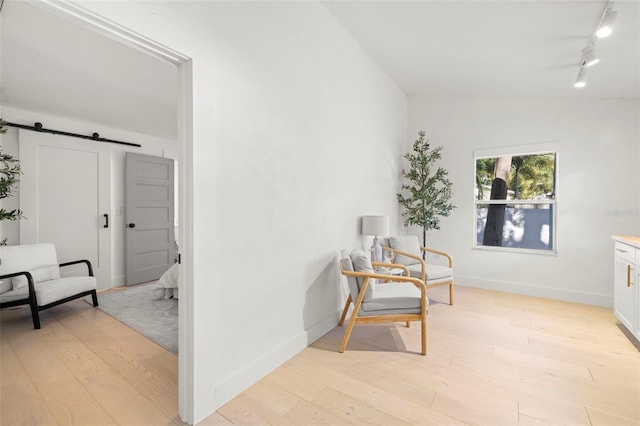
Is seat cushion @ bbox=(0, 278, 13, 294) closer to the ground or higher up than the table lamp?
closer to the ground

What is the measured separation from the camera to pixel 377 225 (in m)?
3.33

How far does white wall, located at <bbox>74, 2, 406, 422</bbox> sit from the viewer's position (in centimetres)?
170

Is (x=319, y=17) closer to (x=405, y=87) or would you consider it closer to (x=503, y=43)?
(x=503, y=43)

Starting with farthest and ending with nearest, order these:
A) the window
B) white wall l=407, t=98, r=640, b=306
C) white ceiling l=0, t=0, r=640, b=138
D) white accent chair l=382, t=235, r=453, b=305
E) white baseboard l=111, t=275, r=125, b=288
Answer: white baseboard l=111, t=275, r=125, b=288 < the window < white wall l=407, t=98, r=640, b=306 < white accent chair l=382, t=235, r=453, b=305 < white ceiling l=0, t=0, r=640, b=138

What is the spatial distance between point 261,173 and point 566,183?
401 centimetres

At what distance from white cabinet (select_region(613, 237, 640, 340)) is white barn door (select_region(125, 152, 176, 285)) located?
6104 millimetres

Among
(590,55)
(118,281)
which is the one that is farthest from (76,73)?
(590,55)

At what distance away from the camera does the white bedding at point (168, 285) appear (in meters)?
3.76

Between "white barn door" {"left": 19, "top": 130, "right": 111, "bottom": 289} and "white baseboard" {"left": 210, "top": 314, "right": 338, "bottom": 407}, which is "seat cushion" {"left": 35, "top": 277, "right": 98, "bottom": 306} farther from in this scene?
"white baseboard" {"left": 210, "top": 314, "right": 338, "bottom": 407}

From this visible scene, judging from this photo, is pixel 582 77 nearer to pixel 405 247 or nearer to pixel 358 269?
pixel 405 247

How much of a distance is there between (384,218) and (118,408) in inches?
107

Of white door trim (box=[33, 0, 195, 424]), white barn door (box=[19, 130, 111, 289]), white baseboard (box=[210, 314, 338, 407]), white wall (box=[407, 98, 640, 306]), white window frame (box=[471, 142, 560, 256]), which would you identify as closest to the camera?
white door trim (box=[33, 0, 195, 424])

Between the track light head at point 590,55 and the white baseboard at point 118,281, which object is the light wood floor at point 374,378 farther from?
the track light head at point 590,55

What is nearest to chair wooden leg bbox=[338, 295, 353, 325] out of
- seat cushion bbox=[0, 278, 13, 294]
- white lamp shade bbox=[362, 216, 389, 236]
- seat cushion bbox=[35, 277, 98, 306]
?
white lamp shade bbox=[362, 216, 389, 236]
